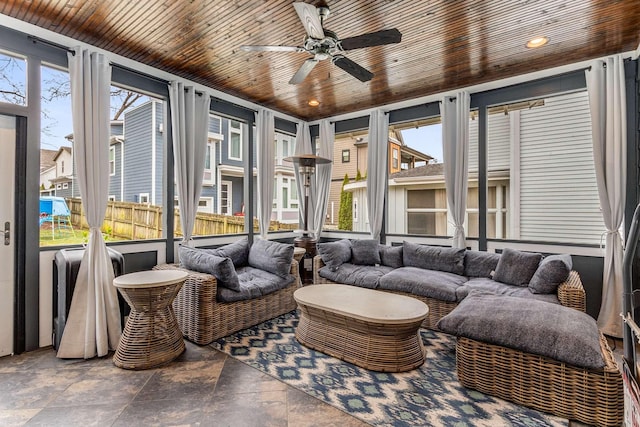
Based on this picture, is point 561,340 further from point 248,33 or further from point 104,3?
point 104,3

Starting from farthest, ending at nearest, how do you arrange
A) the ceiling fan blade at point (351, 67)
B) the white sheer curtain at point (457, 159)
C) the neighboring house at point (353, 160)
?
1. the neighboring house at point (353, 160)
2. the white sheer curtain at point (457, 159)
3. the ceiling fan blade at point (351, 67)

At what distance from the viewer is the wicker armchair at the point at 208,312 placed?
3.04 meters

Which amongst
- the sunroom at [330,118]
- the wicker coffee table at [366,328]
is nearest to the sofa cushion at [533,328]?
the wicker coffee table at [366,328]

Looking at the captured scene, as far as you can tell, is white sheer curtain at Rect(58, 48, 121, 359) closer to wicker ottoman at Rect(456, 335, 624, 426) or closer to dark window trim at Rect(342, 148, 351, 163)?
wicker ottoman at Rect(456, 335, 624, 426)

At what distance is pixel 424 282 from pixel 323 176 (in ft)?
9.16

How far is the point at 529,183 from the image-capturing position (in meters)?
5.23

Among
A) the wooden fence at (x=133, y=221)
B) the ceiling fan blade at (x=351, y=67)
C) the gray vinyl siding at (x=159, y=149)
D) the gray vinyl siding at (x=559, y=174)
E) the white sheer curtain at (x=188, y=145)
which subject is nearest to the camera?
the ceiling fan blade at (x=351, y=67)

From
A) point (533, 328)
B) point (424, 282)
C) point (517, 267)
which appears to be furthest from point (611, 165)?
point (533, 328)

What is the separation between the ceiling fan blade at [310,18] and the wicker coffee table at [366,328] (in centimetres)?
217

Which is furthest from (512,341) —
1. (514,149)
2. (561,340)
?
(514,149)

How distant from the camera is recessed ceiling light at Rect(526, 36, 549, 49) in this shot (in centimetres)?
313

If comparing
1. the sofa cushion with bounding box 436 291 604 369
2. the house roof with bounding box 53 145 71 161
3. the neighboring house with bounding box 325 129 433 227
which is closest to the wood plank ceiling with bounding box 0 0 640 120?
the house roof with bounding box 53 145 71 161

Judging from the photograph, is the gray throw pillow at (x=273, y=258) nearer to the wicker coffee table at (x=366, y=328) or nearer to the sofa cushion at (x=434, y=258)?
the wicker coffee table at (x=366, y=328)

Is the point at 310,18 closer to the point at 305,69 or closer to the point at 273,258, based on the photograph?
the point at 305,69
